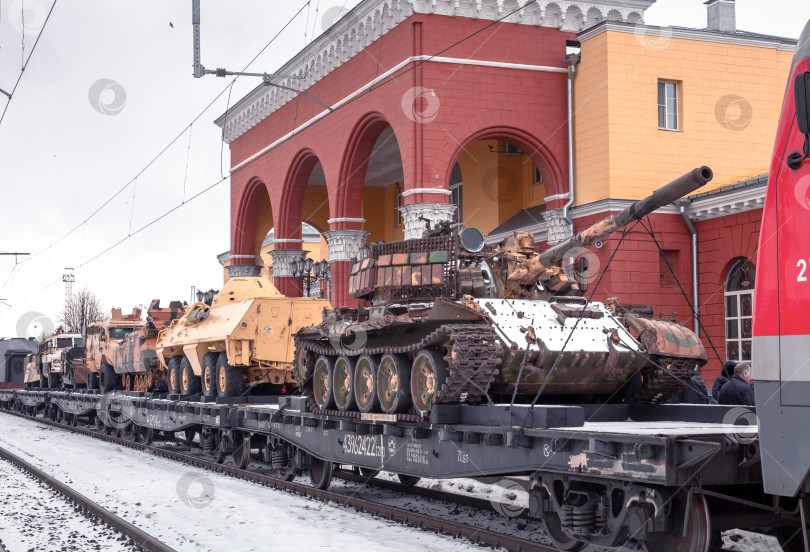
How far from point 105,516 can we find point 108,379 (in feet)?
53.9

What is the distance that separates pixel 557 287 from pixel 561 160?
45.2 ft

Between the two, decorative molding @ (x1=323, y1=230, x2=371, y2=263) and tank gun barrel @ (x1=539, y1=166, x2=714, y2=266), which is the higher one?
decorative molding @ (x1=323, y1=230, x2=371, y2=263)

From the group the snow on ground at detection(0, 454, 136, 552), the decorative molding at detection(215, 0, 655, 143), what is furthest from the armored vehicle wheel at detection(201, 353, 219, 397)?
the decorative molding at detection(215, 0, 655, 143)

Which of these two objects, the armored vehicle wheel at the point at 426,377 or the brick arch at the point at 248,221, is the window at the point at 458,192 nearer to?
the brick arch at the point at 248,221

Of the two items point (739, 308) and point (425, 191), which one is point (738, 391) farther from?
point (425, 191)

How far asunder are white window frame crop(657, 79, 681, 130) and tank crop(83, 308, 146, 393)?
46.3ft

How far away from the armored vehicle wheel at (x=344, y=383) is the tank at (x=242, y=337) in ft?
13.4

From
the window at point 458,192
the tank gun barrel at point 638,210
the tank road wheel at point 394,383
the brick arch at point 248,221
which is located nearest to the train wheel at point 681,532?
the tank gun barrel at point 638,210

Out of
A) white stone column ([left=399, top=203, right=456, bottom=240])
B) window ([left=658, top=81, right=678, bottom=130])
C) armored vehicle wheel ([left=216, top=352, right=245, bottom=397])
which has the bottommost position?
armored vehicle wheel ([left=216, top=352, right=245, bottom=397])

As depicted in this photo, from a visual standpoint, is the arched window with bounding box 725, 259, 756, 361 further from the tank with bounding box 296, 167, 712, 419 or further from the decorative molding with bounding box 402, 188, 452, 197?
the tank with bounding box 296, 167, 712, 419

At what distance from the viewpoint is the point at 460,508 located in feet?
38.7

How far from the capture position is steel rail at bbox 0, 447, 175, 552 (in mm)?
9047

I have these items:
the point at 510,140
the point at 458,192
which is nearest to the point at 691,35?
the point at 510,140

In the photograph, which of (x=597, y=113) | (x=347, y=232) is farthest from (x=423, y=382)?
(x=347, y=232)
